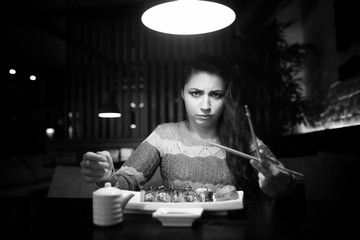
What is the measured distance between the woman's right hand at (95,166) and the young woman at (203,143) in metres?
0.30

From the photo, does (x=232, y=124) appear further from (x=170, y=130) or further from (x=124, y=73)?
(x=124, y=73)

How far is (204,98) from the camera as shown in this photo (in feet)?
5.30

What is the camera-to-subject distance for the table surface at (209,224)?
2.87 feet

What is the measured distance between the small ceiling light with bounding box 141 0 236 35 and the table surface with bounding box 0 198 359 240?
83 centimetres

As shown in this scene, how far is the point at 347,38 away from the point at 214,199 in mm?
2391

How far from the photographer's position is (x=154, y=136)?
5.88ft

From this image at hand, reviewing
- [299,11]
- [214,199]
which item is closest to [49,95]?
[299,11]

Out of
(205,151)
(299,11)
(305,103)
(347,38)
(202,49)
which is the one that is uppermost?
(299,11)

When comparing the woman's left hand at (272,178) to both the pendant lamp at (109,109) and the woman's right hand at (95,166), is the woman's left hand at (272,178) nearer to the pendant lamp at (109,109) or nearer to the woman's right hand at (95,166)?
the woman's right hand at (95,166)

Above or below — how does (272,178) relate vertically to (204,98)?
below

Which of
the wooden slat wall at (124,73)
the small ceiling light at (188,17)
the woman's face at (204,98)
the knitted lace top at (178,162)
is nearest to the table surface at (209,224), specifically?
the knitted lace top at (178,162)

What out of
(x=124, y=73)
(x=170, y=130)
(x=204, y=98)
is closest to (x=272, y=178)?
(x=204, y=98)

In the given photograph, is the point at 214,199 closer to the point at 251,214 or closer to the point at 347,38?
the point at 251,214

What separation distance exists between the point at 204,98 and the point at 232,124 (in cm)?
24
